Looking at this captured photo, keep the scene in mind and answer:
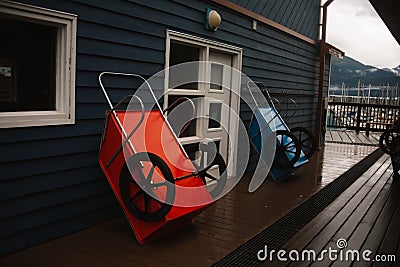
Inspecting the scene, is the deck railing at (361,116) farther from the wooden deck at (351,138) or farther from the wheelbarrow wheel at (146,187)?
the wheelbarrow wheel at (146,187)

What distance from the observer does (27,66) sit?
2.84 metres

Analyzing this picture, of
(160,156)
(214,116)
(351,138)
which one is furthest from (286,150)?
(351,138)

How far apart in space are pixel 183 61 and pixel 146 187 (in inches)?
80.2

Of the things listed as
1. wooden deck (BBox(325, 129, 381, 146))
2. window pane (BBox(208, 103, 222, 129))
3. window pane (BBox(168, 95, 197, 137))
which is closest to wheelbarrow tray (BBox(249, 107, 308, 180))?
window pane (BBox(208, 103, 222, 129))

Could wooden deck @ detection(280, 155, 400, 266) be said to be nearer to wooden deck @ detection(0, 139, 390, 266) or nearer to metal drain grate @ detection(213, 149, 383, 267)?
metal drain grate @ detection(213, 149, 383, 267)

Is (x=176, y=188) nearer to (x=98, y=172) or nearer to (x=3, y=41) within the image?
(x=98, y=172)

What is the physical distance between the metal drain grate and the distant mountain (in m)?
11.6

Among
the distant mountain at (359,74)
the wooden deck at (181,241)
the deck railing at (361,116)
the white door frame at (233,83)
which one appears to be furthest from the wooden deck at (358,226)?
the distant mountain at (359,74)

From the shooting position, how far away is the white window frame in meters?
2.71

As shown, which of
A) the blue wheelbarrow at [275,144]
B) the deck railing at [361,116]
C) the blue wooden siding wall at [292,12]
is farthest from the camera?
the deck railing at [361,116]

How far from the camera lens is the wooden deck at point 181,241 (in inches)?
105

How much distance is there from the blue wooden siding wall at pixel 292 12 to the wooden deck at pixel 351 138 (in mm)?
3132

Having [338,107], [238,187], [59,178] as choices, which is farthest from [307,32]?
[59,178]

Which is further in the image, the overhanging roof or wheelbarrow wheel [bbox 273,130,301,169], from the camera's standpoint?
wheelbarrow wheel [bbox 273,130,301,169]
